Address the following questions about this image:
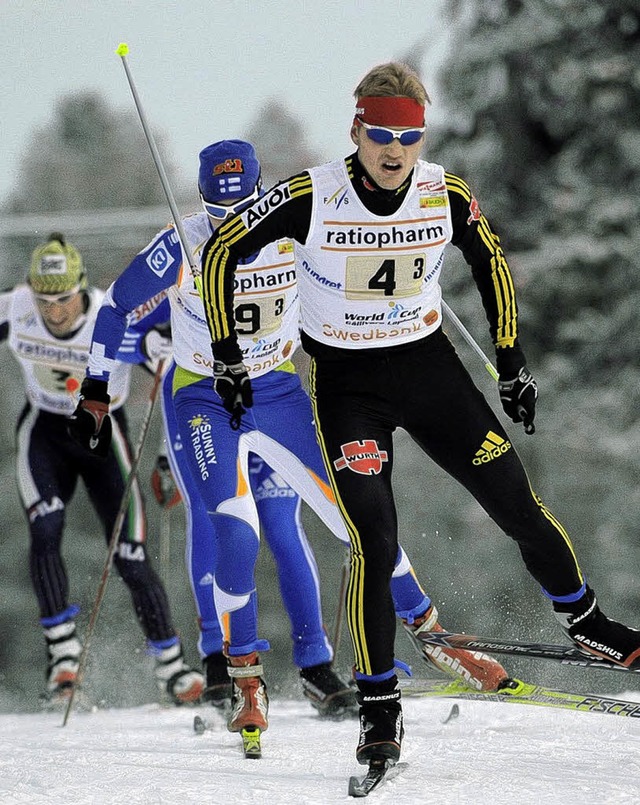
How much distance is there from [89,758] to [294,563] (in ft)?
3.60

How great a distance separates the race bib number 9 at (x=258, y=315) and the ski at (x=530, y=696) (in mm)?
1351

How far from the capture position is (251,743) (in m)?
4.33

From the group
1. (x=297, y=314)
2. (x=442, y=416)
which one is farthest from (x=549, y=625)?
(x=442, y=416)

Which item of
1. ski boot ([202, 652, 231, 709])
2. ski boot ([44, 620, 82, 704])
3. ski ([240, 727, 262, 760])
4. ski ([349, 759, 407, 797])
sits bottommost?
ski boot ([44, 620, 82, 704])

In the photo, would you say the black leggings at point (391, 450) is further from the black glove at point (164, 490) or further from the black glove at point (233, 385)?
the black glove at point (164, 490)

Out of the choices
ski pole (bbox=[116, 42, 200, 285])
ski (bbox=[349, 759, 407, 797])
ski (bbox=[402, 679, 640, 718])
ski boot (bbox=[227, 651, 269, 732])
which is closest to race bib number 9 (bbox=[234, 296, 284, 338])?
ski pole (bbox=[116, 42, 200, 285])

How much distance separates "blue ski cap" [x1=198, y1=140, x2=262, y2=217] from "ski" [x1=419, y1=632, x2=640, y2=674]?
1675 millimetres

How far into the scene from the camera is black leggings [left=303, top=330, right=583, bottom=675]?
146 inches

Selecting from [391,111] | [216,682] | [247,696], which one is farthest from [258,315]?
[216,682]

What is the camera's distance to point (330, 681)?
5.07m

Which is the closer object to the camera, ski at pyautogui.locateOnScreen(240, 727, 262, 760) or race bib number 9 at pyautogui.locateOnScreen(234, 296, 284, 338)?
ski at pyautogui.locateOnScreen(240, 727, 262, 760)

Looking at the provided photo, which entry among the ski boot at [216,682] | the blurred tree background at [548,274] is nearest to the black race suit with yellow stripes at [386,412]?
the ski boot at [216,682]

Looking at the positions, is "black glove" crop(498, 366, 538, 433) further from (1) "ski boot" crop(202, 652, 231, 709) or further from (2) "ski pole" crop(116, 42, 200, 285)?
(1) "ski boot" crop(202, 652, 231, 709)

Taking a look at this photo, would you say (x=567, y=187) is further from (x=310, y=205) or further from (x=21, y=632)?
(x=310, y=205)
